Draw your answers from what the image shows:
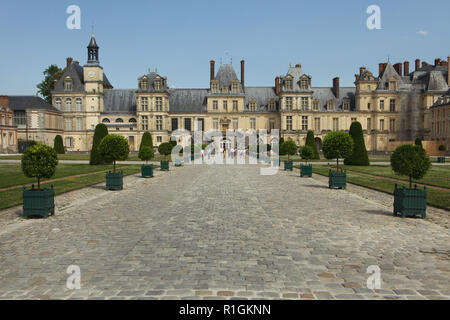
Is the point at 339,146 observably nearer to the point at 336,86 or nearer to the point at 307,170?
the point at 307,170

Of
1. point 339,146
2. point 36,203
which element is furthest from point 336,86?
point 36,203

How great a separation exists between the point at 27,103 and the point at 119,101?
51.1 ft

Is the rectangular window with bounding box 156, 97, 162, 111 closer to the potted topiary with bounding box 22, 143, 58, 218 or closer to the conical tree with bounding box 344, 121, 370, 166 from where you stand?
the conical tree with bounding box 344, 121, 370, 166

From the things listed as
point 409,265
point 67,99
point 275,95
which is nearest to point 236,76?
point 275,95

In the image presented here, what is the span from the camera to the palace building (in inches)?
2539

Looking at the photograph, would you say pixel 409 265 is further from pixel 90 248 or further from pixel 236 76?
pixel 236 76

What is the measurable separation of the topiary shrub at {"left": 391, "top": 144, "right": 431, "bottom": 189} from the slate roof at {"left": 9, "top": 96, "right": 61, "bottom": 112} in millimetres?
63185

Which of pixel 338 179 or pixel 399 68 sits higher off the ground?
pixel 399 68

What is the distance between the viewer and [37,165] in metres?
10.7

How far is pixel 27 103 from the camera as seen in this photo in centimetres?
6338

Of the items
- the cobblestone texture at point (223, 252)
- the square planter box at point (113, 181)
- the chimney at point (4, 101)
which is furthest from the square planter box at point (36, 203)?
the chimney at point (4, 101)

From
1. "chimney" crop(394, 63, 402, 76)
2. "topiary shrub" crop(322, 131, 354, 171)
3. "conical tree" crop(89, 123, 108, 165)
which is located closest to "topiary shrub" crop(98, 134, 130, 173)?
"topiary shrub" crop(322, 131, 354, 171)

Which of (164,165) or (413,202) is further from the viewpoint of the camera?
(164,165)
